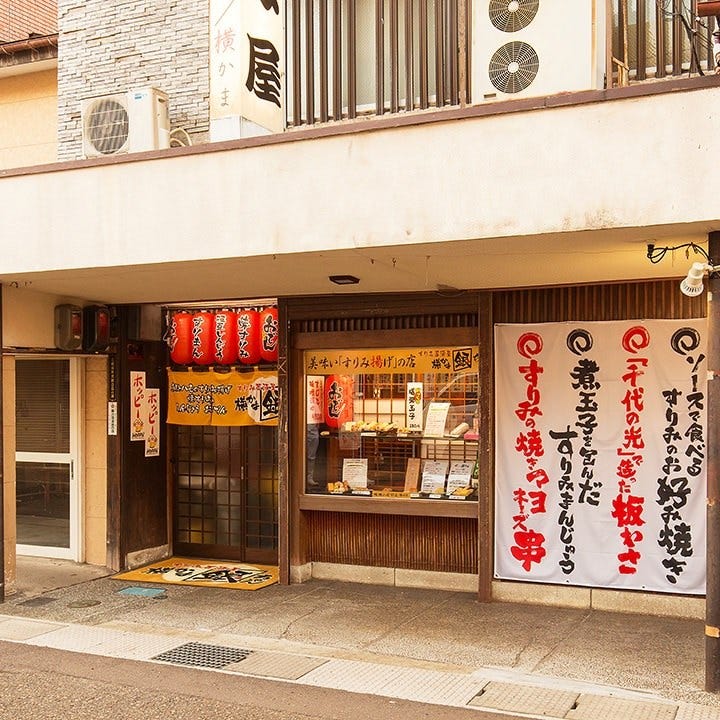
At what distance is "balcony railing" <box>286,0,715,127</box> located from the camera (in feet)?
27.8

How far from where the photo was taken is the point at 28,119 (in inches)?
494

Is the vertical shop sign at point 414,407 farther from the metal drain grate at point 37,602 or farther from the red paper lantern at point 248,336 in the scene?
the metal drain grate at point 37,602

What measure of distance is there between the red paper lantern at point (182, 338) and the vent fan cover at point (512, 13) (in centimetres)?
586

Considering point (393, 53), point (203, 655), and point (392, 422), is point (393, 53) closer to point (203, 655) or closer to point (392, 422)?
point (392, 422)

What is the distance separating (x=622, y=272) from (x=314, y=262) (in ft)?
10.5

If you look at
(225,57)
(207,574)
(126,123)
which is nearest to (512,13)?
(225,57)

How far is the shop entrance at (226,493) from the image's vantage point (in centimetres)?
1243

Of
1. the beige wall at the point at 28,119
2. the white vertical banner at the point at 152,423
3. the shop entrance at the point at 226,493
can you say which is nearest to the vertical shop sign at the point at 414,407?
the shop entrance at the point at 226,493

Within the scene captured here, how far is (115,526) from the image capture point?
40.2 ft

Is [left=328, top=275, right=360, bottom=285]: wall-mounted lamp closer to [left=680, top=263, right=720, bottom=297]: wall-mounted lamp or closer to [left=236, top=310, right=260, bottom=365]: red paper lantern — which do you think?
[left=236, top=310, right=260, bottom=365]: red paper lantern

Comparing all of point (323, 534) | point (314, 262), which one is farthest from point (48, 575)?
→ point (314, 262)

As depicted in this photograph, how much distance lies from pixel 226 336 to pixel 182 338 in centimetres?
67

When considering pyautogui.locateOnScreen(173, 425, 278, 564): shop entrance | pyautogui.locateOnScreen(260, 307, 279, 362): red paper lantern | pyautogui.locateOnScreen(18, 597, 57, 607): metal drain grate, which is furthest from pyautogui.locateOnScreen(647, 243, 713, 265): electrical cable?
pyautogui.locateOnScreen(18, 597, 57, 607): metal drain grate

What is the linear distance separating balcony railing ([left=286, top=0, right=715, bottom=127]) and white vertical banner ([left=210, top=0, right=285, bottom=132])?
0.23 metres
